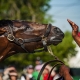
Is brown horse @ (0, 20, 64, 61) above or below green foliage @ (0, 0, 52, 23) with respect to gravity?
above

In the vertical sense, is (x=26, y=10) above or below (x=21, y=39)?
below

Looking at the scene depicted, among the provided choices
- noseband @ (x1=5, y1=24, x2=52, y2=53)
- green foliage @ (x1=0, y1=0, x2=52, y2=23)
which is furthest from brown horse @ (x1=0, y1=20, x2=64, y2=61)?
green foliage @ (x1=0, y1=0, x2=52, y2=23)

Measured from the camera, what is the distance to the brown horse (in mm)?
5222

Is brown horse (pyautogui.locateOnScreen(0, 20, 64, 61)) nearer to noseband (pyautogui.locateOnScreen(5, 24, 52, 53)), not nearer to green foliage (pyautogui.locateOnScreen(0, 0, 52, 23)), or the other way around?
noseband (pyautogui.locateOnScreen(5, 24, 52, 53))

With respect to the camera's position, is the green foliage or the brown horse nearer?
the brown horse

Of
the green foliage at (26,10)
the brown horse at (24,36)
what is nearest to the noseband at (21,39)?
the brown horse at (24,36)

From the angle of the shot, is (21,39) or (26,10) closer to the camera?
(21,39)

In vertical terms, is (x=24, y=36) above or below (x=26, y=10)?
above

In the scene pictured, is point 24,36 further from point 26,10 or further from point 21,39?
point 26,10

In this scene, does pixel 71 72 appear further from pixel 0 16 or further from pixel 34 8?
pixel 34 8

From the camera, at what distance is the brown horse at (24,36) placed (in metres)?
5.22

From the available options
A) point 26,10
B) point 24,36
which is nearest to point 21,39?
point 24,36

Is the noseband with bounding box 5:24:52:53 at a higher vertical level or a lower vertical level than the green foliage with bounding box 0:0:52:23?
higher

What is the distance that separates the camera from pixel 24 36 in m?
5.35
